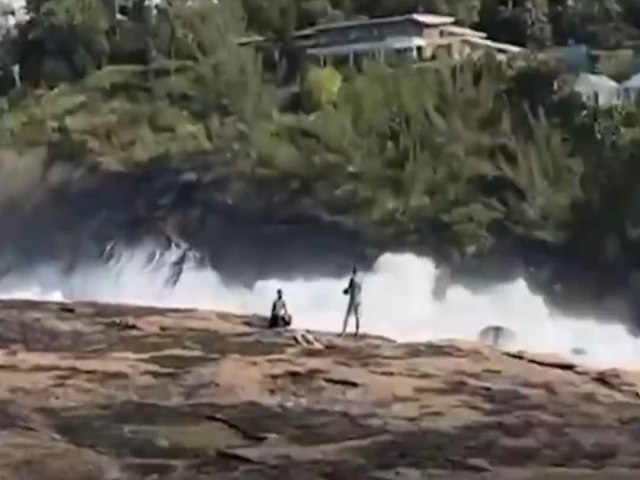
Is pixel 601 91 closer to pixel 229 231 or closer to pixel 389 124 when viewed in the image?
pixel 389 124

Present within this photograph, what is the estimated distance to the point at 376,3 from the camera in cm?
215

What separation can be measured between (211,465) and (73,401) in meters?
0.29

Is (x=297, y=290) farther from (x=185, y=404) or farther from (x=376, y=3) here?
(x=376, y=3)

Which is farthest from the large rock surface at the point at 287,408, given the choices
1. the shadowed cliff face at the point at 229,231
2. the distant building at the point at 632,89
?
the distant building at the point at 632,89

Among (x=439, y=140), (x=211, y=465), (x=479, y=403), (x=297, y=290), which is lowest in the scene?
(x=211, y=465)

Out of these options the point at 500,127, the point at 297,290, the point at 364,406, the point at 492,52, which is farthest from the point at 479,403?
the point at 492,52

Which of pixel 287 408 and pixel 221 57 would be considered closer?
pixel 287 408

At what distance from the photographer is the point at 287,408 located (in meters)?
2.03

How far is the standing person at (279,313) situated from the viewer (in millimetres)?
2086

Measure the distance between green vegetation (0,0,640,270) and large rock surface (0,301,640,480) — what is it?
0.84 ft

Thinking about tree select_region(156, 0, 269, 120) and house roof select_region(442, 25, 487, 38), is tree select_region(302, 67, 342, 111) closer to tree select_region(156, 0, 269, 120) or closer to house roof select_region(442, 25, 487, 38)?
tree select_region(156, 0, 269, 120)

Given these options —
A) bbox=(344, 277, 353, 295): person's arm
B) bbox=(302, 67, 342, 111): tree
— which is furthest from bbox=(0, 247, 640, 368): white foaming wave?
bbox=(302, 67, 342, 111): tree

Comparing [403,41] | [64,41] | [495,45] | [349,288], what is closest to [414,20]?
[403,41]

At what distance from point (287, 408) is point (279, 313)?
0.60ft
